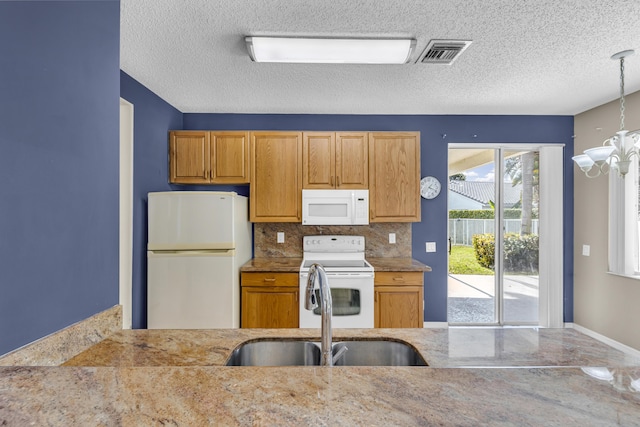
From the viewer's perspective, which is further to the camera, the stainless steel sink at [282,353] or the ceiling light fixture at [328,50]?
the ceiling light fixture at [328,50]

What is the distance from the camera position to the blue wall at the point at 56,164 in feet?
2.86

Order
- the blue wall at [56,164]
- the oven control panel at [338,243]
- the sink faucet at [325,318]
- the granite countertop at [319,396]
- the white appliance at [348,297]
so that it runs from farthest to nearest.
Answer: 1. the oven control panel at [338,243]
2. the white appliance at [348,297]
3. the sink faucet at [325,318]
4. the blue wall at [56,164]
5. the granite countertop at [319,396]

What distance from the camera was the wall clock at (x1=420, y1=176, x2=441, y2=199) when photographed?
3.76 m

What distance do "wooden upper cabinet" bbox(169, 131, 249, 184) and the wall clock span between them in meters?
1.92

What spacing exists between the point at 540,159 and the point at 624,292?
5.04 feet

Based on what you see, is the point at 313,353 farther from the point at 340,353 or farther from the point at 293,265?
the point at 293,265

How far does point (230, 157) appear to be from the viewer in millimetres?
3396

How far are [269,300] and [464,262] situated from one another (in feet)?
7.53

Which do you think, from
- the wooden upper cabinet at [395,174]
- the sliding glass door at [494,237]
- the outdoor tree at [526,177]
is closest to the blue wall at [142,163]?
the wooden upper cabinet at [395,174]

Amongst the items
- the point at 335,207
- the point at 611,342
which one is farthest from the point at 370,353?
the point at 611,342

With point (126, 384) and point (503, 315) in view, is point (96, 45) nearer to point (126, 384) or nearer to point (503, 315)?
point (126, 384)

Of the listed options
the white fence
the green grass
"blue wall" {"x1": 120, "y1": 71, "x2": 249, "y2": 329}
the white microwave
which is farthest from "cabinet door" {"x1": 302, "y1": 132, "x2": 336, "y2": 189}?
the green grass

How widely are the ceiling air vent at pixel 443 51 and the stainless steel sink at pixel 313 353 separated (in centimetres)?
187

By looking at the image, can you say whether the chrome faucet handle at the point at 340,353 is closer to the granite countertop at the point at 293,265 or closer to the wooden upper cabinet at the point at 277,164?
the granite countertop at the point at 293,265
